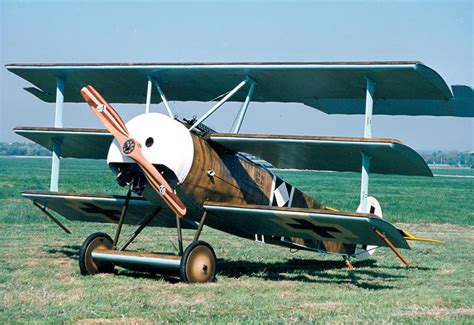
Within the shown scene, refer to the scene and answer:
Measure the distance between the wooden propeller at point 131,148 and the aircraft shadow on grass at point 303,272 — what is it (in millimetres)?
1138

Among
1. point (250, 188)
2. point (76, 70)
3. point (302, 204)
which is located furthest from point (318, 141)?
point (76, 70)

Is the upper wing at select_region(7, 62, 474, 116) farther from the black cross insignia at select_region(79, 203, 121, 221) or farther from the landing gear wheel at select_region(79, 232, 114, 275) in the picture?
the landing gear wheel at select_region(79, 232, 114, 275)

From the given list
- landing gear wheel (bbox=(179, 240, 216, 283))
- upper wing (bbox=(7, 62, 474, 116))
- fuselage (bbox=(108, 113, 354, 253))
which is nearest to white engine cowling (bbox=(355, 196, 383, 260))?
upper wing (bbox=(7, 62, 474, 116))

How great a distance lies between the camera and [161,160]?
Answer: 9.23 metres

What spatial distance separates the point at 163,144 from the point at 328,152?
226cm

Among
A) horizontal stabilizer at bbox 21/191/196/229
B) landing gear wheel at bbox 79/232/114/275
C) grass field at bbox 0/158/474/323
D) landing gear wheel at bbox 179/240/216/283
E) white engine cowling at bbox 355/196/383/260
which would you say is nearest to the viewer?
grass field at bbox 0/158/474/323

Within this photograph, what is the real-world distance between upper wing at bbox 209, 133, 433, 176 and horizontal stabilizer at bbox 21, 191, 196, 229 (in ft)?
5.22

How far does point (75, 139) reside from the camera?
11641mm

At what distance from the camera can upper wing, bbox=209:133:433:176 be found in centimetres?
918

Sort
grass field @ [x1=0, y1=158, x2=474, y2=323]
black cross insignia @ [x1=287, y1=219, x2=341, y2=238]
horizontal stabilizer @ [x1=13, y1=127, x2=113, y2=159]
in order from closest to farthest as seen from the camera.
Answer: grass field @ [x1=0, y1=158, x2=474, y2=323], black cross insignia @ [x1=287, y1=219, x2=341, y2=238], horizontal stabilizer @ [x1=13, y1=127, x2=113, y2=159]

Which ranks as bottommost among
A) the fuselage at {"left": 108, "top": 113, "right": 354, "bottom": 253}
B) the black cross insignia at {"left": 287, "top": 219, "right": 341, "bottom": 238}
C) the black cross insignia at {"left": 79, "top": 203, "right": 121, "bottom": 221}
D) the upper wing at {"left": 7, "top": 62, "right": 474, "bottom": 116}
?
the black cross insignia at {"left": 79, "top": 203, "right": 121, "bottom": 221}

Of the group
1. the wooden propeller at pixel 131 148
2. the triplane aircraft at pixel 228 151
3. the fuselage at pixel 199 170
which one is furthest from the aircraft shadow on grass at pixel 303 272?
the wooden propeller at pixel 131 148

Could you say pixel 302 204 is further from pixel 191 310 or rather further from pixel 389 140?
pixel 191 310

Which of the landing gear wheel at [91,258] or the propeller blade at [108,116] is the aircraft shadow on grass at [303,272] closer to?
the landing gear wheel at [91,258]
